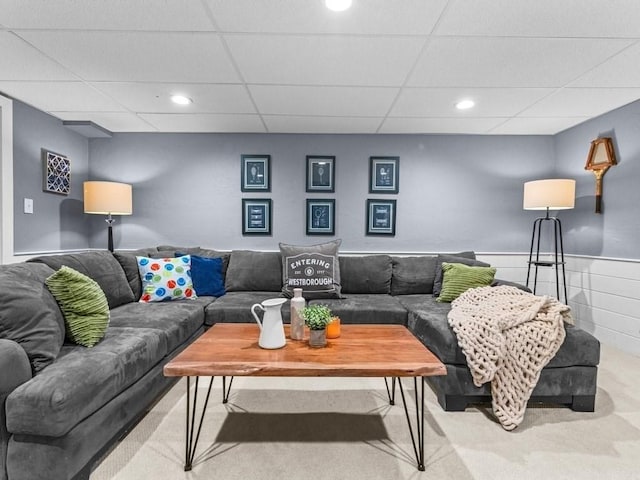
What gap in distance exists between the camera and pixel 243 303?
2896 millimetres

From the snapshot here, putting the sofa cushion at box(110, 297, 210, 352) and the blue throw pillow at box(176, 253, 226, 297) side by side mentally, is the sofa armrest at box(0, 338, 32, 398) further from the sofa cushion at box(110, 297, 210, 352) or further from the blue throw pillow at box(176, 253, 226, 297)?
the blue throw pillow at box(176, 253, 226, 297)

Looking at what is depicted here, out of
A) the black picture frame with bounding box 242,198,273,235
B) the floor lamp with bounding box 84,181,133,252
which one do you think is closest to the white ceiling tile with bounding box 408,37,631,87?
the black picture frame with bounding box 242,198,273,235

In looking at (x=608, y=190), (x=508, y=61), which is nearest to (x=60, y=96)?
(x=508, y=61)

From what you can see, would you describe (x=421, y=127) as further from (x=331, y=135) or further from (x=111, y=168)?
(x=111, y=168)

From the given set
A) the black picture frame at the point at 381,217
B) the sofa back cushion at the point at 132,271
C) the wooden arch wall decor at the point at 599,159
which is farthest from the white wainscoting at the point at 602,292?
the sofa back cushion at the point at 132,271

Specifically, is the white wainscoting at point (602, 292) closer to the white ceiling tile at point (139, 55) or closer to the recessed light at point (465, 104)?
the recessed light at point (465, 104)

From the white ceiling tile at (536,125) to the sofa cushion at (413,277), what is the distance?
5.35 ft

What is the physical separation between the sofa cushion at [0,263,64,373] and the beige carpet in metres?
0.58

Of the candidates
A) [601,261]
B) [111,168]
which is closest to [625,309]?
[601,261]

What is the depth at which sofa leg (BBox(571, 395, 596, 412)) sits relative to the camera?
204 cm

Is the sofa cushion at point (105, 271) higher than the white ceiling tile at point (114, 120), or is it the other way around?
the white ceiling tile at point (114, 120)

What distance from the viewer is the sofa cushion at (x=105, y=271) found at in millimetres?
2365

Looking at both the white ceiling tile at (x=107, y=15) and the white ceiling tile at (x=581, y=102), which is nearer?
the white ceiling tile at (x=107, y=15)

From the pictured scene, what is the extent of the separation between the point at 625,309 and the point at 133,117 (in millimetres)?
4953
